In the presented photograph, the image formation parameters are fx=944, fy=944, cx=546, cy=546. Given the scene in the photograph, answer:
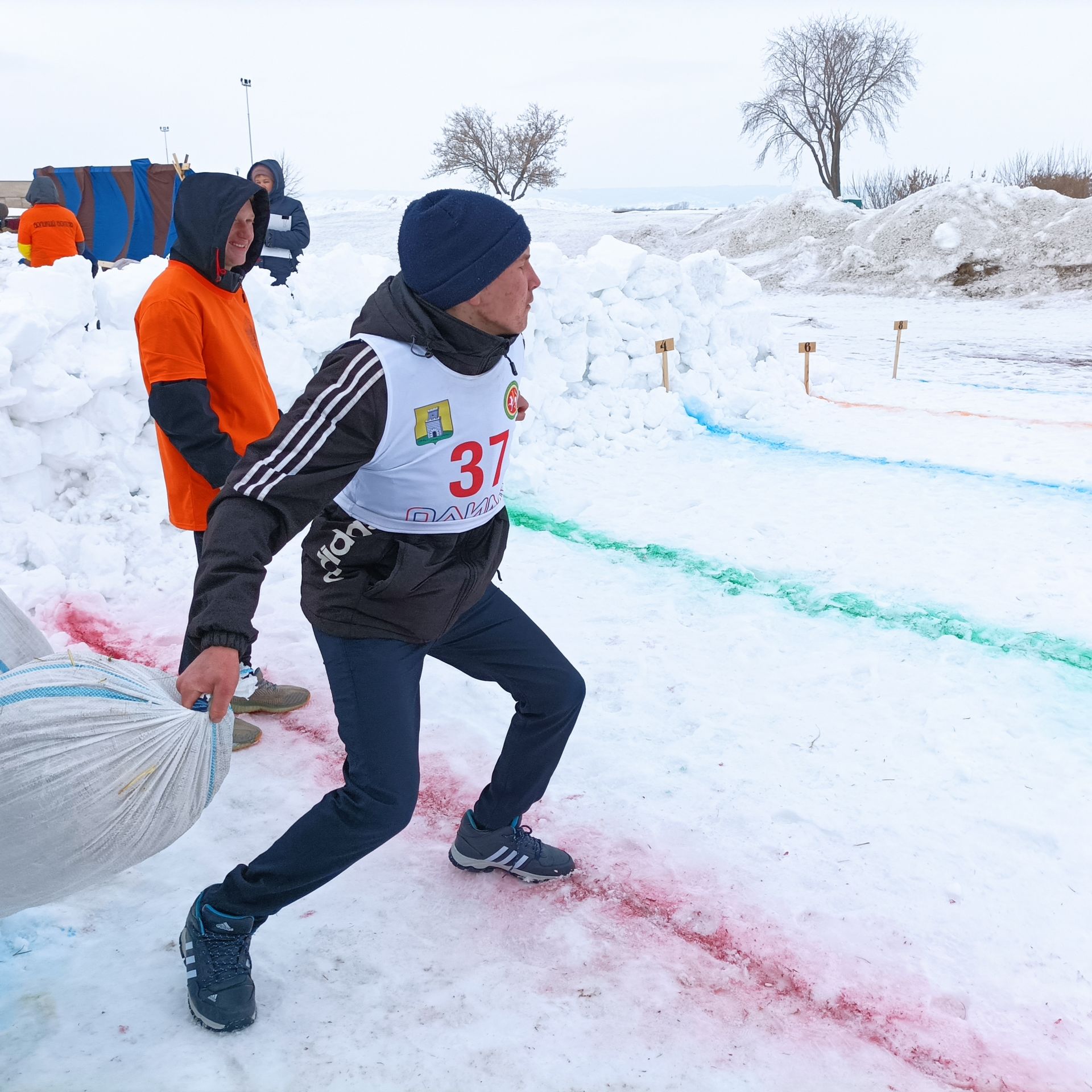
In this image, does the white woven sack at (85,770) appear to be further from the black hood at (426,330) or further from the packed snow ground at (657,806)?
the black hood at (426,330)

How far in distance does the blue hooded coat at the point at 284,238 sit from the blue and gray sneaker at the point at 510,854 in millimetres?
5233

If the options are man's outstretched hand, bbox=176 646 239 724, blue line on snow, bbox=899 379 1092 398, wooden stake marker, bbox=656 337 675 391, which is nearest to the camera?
man's outstretched hand, bbox=176 646 239 724

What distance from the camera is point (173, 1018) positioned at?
1.94 meters

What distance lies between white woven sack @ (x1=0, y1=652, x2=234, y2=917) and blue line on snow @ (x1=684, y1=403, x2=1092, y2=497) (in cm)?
525

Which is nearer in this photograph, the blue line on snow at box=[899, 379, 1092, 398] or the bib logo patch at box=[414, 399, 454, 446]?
the bib logo patch at box=[414, 399, 454, 446]

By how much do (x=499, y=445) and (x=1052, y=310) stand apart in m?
15.1

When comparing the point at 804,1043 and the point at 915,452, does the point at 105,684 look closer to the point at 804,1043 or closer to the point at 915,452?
the point at 804,1043

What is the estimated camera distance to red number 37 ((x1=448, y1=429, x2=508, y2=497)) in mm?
1906

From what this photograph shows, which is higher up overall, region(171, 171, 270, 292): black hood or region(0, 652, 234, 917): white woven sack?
region(171, 171, 270, 292): black hood

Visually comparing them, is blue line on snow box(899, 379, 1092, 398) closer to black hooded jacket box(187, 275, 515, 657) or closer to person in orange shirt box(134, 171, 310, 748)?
person in orange shirt box(134, 171, 310, 748)

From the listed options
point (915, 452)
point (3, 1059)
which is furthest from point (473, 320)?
point (915, 452)

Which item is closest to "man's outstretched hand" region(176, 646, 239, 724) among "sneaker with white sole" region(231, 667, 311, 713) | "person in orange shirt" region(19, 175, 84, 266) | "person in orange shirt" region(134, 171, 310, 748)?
"person in orange shirt" region(134, 171, 310, 748)

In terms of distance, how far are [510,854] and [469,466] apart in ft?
3.45

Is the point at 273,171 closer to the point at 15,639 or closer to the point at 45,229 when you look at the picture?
the point at 45,229
